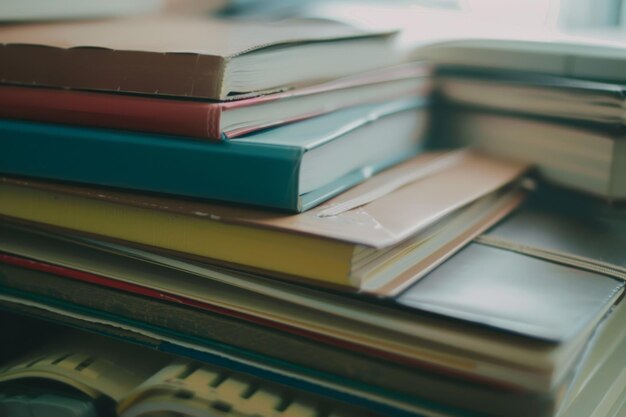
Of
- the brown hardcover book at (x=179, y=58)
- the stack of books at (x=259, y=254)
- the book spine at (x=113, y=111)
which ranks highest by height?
the brown hardcover book at (x=179, y=58)

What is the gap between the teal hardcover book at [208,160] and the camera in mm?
421

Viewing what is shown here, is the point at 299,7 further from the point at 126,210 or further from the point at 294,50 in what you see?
the point at 126,210

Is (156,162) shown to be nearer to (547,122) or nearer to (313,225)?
(313,225)

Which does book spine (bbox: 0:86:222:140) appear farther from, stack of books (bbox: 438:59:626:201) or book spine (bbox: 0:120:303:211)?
stack of books (bbox: 438:59:626:201)

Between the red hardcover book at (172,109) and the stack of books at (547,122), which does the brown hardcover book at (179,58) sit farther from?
the stack of books at (547,122)

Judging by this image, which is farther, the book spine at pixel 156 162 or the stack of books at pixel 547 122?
the stack of books at pixel 547 122

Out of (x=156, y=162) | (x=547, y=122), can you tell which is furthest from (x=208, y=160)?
(x=547, y=122)

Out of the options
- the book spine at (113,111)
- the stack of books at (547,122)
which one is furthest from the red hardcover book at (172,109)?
the stack of books at (547,122)

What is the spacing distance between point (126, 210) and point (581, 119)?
362 millimetres

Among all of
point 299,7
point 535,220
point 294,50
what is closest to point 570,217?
point 535,220

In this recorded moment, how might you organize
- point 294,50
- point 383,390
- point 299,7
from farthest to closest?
point 299,7 → point 294,50 → point 383,390

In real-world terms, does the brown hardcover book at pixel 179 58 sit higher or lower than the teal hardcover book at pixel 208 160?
higher

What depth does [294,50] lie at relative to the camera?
502 mm

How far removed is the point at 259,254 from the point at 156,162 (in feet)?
0.29
